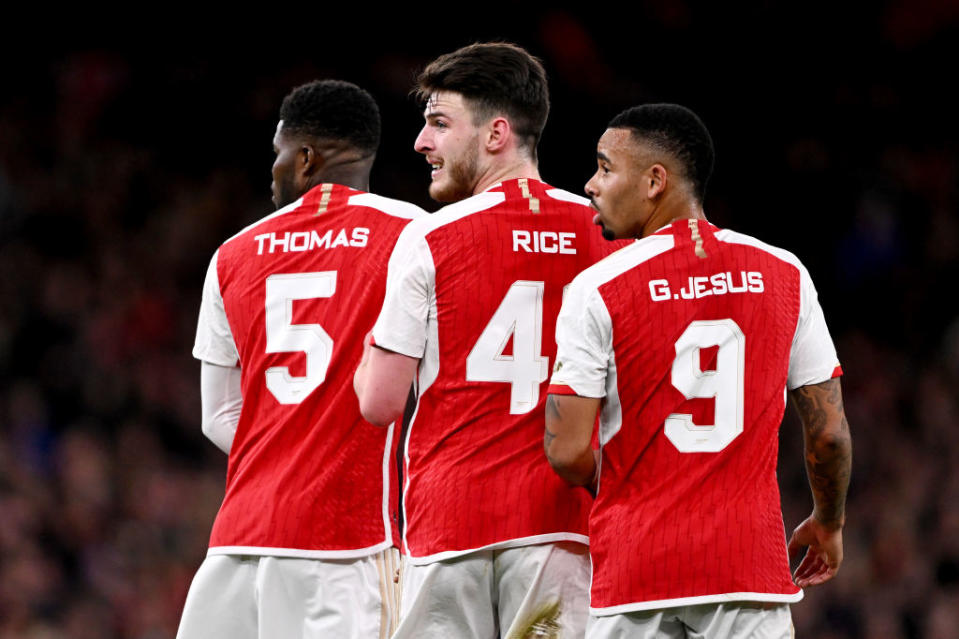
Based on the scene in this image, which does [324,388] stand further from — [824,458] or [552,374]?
[824,458]

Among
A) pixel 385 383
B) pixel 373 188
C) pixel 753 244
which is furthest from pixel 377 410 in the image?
pixel 373 188

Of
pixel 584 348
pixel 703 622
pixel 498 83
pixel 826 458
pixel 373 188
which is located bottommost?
pixel 703 622

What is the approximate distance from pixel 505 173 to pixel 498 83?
0.86 ft

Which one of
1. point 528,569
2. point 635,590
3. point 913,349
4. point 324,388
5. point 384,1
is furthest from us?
point 384,1

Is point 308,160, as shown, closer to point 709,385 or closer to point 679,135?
point 679,135

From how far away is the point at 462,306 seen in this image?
369cm

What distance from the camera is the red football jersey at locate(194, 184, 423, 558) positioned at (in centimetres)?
394

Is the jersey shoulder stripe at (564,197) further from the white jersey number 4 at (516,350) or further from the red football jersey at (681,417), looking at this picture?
the red football jersey at (681,417)

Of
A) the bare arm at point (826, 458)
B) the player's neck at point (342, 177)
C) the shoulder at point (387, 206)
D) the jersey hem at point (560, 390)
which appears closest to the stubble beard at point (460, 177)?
the shoulder at point (387, 206)

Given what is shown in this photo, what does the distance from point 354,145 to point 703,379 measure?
1489 millimetres

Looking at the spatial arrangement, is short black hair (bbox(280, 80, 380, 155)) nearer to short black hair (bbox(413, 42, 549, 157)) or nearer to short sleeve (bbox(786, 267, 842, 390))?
short black hair (bbox(413, 42, 549, 157))

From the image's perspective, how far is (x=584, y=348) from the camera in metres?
3.42

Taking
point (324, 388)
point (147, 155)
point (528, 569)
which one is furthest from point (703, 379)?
point (147, 155)

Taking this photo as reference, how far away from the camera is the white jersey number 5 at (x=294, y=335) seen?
400 centimetres
